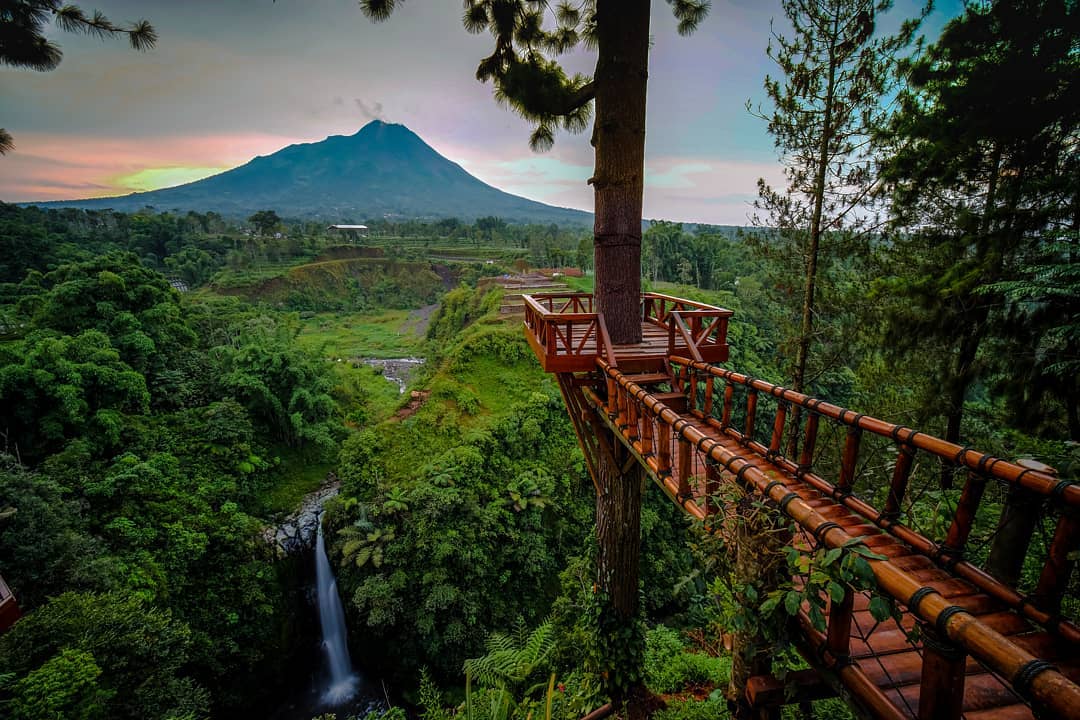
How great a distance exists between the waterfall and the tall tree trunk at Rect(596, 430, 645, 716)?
35.1 feet

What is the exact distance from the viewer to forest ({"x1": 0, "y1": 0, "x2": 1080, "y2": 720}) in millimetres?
5270

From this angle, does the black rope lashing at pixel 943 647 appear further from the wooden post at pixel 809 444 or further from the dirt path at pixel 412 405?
the dirt path at pixel 412 405

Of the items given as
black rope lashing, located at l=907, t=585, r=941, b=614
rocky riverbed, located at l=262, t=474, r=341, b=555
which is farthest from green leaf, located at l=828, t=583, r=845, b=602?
rocky riverbed, located at l=262, t=474, r=341, b=555

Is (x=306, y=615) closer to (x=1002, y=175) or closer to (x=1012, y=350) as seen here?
(x=1012, y=350)

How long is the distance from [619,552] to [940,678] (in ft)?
13.4

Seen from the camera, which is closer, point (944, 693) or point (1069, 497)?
point (944, 693)

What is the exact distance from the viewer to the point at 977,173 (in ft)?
19.6

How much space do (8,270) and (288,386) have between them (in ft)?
106

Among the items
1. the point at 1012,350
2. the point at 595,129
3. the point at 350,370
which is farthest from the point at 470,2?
the point at 350,370

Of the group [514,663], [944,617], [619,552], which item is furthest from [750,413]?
[514,663]

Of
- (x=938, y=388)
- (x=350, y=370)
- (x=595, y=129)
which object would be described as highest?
(x=595, y=129)

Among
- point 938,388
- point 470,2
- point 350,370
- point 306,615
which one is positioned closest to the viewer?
point 470,2

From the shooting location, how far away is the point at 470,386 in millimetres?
17609

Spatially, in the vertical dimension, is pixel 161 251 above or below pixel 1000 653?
above
